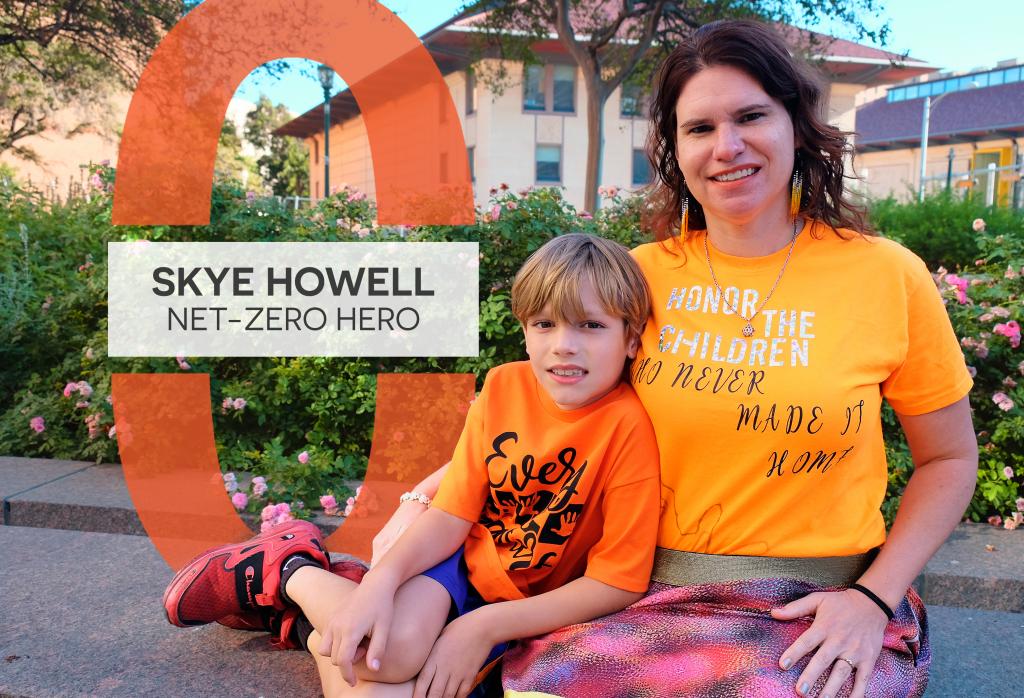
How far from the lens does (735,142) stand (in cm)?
180

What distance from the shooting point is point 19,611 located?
114 inches

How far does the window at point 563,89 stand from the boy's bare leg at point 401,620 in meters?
31.1

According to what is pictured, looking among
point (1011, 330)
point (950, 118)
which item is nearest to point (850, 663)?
point (1011, 330)

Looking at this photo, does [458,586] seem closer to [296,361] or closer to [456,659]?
[456,659]

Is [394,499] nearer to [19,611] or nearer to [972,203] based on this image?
[19,611]

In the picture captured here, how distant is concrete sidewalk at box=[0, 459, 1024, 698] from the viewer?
2404 millimetres

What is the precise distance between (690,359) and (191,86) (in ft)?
10.7

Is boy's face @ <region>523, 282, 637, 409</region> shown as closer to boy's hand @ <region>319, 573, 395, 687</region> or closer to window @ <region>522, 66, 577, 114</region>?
boy's hand @ <region>319, 573, 395, 687</region>

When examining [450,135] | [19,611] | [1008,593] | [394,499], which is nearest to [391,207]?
[450,135]

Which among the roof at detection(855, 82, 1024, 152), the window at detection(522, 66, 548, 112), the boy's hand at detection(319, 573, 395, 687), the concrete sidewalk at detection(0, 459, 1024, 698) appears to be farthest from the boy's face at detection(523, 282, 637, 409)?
the roof at detection(855, 82, 1024, 152)

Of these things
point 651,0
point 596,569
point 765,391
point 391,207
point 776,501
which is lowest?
point 596,569

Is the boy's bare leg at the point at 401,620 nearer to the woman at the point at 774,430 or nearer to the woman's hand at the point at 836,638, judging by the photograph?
the woman at the point at 774,430

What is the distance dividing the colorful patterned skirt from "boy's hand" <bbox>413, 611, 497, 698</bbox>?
0.07 metres

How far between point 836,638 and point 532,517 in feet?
A: 2.18
